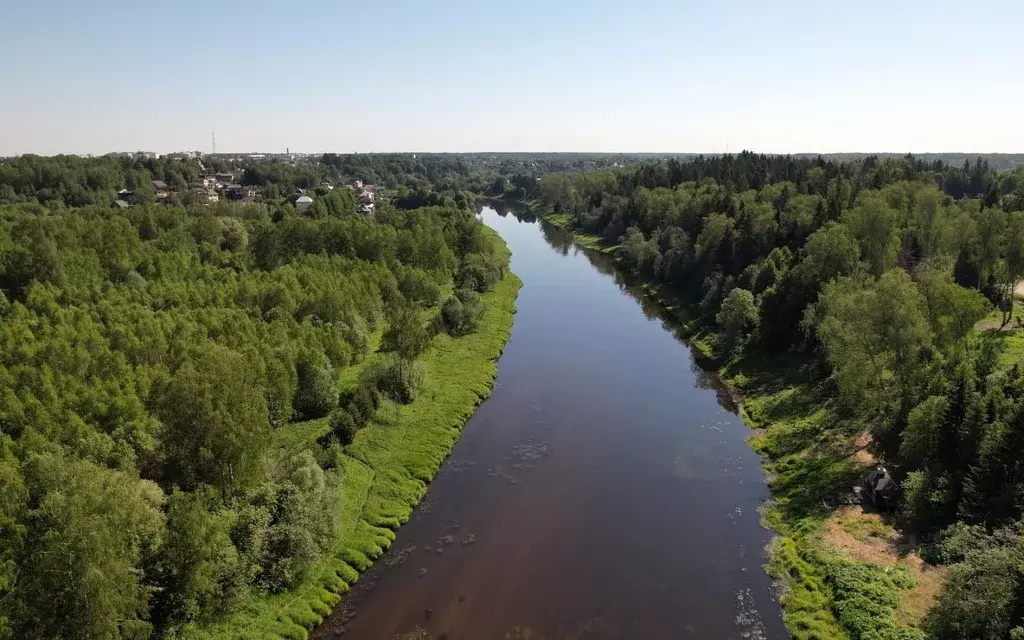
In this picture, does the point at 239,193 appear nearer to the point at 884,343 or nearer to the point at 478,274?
the point at 478,274

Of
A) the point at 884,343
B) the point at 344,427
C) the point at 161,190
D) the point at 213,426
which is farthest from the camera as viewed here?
the point at 161,190

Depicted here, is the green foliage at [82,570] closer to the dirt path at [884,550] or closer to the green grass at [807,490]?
the green grass at [807,490]

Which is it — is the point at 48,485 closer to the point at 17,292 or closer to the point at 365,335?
the point at 365,335

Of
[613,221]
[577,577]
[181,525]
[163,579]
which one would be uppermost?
[613,221]

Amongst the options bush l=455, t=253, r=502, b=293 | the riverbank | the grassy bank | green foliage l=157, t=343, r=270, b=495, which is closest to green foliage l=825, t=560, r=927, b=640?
the riverbank

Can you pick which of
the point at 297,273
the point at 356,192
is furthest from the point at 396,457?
the point at 356,192

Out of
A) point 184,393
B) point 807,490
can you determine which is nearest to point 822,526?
point 807,490
